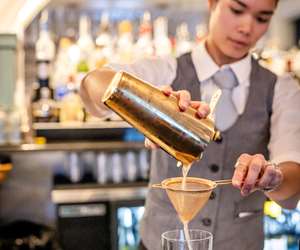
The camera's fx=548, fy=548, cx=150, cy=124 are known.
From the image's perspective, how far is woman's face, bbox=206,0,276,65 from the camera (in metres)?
1.49

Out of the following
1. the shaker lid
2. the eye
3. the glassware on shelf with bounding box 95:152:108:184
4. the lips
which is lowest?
the glassware on shelf with bounding box 95:152:108:184

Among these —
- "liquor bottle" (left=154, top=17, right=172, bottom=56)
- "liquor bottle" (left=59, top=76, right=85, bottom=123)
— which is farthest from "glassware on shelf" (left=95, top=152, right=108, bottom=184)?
A: "liquor bottle" (left=154, top=17, right=172, bottom=56)

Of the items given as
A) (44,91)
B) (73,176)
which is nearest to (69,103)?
(44,91)

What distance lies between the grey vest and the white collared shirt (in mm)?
21

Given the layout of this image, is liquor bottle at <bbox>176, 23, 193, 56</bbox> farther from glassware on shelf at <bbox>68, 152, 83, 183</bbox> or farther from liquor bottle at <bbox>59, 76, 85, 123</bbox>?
glassware on shelf at <bbox>68, 152, 83, 183</bbox>

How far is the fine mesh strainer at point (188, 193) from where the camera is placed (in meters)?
1.05

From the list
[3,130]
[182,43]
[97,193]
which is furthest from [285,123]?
[182,43]

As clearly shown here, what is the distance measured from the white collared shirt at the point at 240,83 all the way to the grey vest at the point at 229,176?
21 millimetres

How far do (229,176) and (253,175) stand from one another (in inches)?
19.1

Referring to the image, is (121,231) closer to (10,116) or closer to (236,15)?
(10,116)

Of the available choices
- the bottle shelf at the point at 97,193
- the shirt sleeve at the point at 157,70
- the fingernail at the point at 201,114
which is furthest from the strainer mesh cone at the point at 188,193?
the bottle shelf at the point at 97,193

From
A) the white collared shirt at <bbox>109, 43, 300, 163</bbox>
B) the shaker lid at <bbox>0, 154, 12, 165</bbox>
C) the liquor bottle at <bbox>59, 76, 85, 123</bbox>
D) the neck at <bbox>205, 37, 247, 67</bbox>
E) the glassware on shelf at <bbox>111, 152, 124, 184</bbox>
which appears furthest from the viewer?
the liquor bottle at <bbox>59, 76, 85, 123</bbox>

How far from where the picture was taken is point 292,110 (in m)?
1.47

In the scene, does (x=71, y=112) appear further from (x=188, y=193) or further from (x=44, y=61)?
(x=188, y=193)
